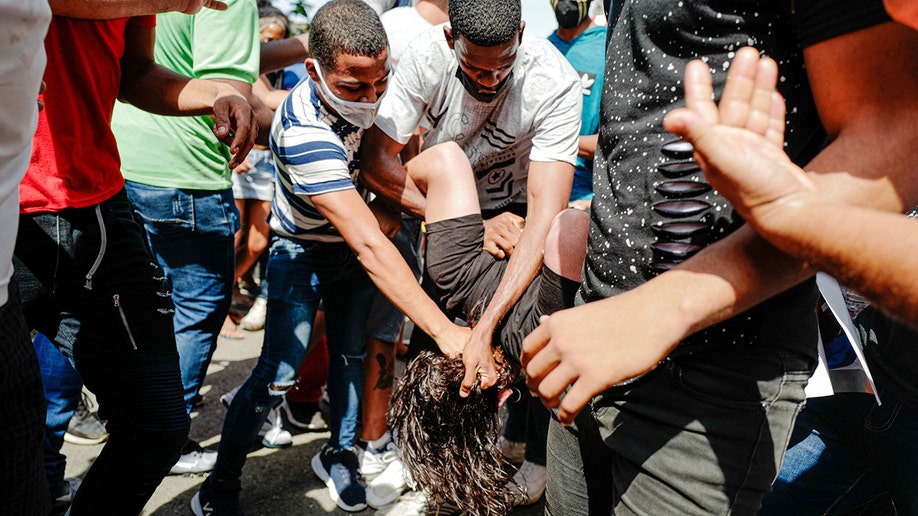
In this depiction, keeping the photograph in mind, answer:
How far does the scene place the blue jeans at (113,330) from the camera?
1.61 metres

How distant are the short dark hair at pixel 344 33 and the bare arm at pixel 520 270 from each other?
730 mm

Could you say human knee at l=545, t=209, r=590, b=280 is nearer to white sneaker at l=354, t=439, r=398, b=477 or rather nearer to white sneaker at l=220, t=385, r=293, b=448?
white sneaker at l=354, t=439, r=398, b=477

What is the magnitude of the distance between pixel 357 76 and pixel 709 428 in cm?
163

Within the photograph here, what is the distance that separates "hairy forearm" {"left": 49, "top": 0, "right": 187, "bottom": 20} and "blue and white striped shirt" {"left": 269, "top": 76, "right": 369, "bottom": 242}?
619 millimetres

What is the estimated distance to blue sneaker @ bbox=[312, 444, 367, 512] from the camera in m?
2.62

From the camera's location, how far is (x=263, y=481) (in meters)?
2.74

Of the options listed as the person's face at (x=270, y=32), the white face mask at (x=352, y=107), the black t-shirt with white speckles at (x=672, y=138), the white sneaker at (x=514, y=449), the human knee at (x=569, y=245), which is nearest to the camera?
the black t-shirt with white speckles at (x=672, y=138)

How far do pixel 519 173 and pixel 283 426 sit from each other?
1.76 m

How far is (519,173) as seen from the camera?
2.54m

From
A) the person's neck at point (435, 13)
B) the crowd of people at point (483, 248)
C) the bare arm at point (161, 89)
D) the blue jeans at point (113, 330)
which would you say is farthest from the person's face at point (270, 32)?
the blue jeans at point (113, 330)

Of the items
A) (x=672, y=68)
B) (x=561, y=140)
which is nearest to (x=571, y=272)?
(x=672, y=68)

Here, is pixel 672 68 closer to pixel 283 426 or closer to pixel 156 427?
pixel 156 427

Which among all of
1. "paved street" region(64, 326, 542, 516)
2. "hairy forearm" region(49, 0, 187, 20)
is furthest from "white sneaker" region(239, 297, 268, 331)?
"hairy forearm" region(49, 0, 187, 20)

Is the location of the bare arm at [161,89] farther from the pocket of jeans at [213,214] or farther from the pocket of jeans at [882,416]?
the pocket of jeans at [882,416]
